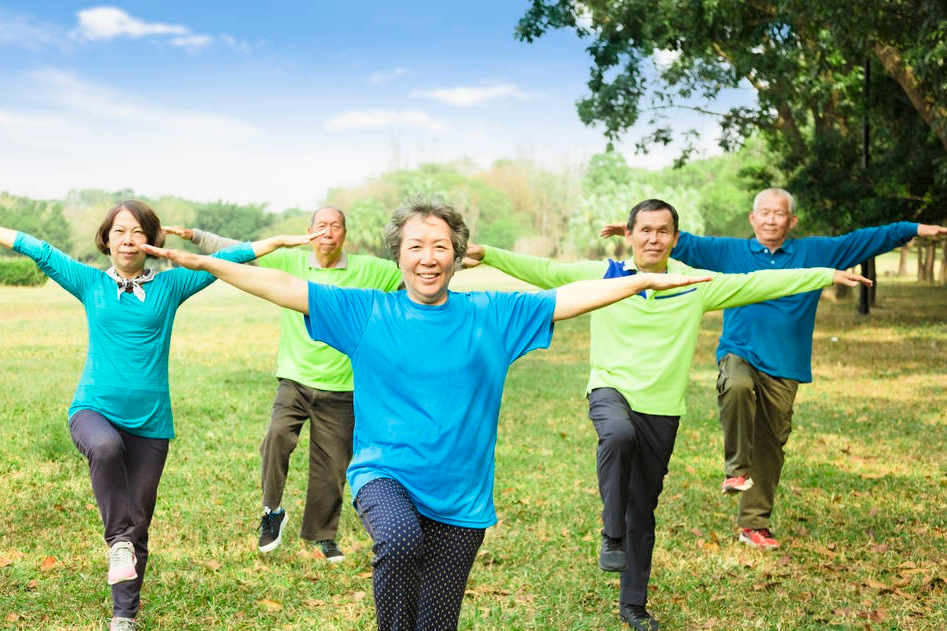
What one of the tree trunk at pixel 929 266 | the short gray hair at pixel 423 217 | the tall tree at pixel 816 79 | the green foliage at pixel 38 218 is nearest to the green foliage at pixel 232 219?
the green foliage at pixel 38 218

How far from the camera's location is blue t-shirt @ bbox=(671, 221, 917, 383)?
7.56 metres

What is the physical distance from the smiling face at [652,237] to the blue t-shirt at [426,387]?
183cm

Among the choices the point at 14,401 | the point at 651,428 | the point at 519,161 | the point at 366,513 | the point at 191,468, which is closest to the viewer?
the point at 366,513

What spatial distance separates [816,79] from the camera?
63.2 ft

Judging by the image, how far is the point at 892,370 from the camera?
63.2 ft

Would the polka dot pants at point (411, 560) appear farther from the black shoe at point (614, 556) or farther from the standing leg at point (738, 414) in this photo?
the standing leg at point (738, 414)

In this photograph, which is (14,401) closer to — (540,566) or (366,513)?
(540,566)

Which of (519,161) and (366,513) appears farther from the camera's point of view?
(519,161)

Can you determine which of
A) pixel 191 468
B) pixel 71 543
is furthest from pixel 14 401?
pixel 71 543

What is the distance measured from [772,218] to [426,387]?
4492 millimetres

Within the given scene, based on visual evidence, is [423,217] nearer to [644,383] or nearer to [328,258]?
[644,383]

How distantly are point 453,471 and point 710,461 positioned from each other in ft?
25.4

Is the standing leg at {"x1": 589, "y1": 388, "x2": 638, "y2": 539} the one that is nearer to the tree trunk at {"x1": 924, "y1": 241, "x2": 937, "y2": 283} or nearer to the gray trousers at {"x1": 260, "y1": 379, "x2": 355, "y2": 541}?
the gray trousers at {"x1": 260, "y1": 379, "x2": 355, "y2": 541}

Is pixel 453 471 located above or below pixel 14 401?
above
